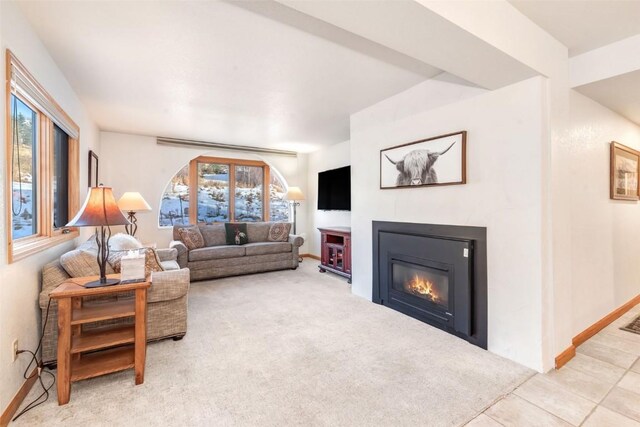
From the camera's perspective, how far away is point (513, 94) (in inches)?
90.9

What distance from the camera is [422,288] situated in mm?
3061

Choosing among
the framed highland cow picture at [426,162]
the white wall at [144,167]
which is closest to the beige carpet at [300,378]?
the framed highland cow picture at [426,162]

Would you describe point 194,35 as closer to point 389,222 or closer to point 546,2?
point 546,2

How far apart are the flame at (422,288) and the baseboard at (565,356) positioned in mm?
943

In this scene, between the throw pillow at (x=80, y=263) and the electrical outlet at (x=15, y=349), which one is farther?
the throw pillow at (x=80, y=263)

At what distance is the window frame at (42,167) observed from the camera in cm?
174

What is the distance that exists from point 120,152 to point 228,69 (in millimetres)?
3538

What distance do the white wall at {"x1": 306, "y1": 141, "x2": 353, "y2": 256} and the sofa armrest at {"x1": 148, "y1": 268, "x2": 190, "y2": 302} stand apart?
3485 millimetres

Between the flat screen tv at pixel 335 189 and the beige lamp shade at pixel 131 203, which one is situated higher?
the flat screen tv at pixel 335 189

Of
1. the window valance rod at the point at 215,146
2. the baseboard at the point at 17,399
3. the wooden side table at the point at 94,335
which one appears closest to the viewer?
the baseboard at the point at 17,399

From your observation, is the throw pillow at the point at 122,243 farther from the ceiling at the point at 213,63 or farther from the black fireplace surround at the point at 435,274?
the black fireplace surround at the point at 435,274

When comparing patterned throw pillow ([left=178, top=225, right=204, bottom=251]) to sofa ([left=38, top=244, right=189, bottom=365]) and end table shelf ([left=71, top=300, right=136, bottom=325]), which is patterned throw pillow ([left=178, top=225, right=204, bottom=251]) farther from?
end table shelf ([left=71, top=300, right=136, bottom=325])

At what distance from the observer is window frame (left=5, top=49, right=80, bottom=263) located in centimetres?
174

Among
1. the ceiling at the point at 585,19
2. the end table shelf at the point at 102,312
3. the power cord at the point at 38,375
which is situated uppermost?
the ceiling at the point at 585,19
